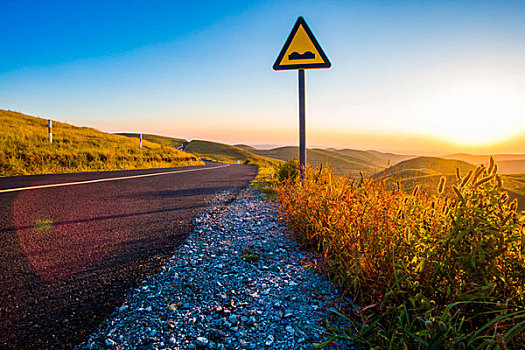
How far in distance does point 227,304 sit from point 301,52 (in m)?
4.86

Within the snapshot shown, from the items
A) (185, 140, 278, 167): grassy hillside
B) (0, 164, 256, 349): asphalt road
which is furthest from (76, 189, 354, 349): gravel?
(185, 140, 278, 167): grassy hillside

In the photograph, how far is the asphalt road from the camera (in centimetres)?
189

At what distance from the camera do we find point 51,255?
2.88 meters

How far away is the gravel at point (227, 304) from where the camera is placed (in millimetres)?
1747

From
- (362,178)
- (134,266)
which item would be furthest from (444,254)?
(134,266)

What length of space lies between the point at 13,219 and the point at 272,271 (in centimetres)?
388

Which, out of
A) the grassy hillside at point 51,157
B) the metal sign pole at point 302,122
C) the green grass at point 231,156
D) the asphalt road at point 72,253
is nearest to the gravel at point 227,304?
the asphalt road at point 72,253

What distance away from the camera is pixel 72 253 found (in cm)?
295

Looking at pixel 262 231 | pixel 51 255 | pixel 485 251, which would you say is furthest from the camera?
pixel 262 231

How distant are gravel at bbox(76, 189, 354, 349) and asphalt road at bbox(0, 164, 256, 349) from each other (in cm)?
21

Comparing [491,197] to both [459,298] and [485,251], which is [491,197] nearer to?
[485,251]

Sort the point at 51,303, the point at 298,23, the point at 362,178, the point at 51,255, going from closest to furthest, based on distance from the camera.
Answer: the point at 51,303, the point at 51,255, the point at 362,178, the point at 298,23

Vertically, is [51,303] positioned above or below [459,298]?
below

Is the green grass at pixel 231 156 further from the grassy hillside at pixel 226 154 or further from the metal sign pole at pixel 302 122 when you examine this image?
the metal sign pole at pixel 302 122
